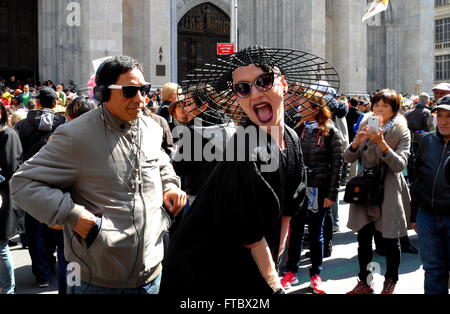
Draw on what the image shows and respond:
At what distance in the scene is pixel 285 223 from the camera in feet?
9.15

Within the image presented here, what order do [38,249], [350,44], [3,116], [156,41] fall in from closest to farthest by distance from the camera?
1. [3,116]
2. [38,249]
3. [156,41]
4. [350,44]

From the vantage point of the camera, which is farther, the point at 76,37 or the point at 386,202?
the point at 76,37

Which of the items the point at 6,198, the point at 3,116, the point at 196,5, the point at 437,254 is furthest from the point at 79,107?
the point at 196,5

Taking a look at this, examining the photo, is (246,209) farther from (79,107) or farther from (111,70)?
(79,107)

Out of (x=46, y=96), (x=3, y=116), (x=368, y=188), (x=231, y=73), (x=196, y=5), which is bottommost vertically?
(x=368, y=188)

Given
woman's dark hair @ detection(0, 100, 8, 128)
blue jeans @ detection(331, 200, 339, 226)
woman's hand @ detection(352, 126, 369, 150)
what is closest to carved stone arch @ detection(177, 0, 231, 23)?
blue jeans @ detection(331, 200, 339, 226)

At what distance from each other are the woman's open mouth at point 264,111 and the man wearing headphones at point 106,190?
0.87m

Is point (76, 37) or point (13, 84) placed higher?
point (76, 37)

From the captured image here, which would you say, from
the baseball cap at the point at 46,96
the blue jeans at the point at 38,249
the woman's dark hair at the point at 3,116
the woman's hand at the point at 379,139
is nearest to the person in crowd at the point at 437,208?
the woman's hand at the point at 379,139

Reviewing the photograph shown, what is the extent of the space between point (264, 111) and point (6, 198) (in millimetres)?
3844

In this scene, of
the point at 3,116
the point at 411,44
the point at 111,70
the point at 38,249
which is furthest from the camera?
the point at 411,44

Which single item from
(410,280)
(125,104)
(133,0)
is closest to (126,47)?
(133,0)

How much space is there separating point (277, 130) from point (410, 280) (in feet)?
15.1

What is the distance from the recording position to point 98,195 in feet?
9.85
